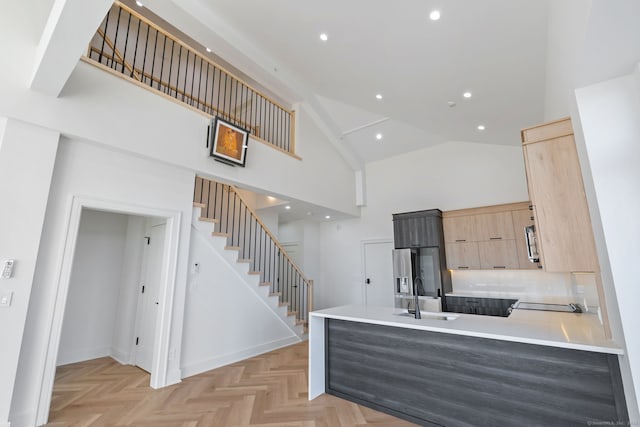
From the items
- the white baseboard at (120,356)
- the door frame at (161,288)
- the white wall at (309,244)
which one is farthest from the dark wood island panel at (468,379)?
the white wall at (309,244)

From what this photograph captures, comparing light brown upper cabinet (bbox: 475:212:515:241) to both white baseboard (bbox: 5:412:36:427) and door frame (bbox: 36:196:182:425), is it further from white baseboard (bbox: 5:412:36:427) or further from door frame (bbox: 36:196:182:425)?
white baseboard (bbox: 5:412:36:427)

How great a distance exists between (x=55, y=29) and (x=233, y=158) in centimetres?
230

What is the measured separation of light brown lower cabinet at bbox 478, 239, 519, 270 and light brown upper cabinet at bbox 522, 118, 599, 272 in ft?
10.2

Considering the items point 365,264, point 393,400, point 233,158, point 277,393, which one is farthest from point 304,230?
point 393,400

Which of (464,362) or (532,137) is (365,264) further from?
(532,137)

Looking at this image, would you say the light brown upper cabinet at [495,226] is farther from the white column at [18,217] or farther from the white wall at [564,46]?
the white column at [18,217]

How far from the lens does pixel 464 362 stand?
7.56 feet

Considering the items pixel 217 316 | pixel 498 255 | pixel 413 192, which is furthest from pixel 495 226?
pixel 217 316

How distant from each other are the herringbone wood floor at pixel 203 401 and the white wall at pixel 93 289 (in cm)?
36

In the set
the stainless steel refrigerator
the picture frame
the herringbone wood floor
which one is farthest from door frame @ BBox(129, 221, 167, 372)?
the stainless steel refrigerator

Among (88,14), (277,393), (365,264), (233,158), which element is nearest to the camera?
(88,14)

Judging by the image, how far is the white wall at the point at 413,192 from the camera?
17.6 ft

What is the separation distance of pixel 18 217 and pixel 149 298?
197 centimetres

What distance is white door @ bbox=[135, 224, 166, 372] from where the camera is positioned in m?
3.84
